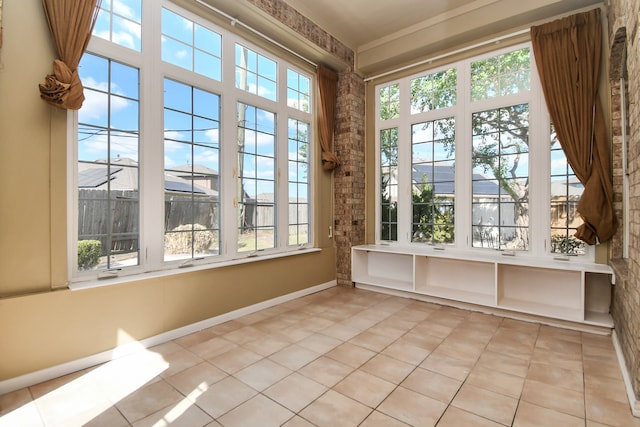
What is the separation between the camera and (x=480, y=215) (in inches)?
154

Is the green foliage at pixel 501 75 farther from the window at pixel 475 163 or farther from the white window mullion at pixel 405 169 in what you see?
the white window mullion at pixel 405 169

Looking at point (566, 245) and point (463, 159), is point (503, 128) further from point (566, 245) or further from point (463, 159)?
point (566, 245)

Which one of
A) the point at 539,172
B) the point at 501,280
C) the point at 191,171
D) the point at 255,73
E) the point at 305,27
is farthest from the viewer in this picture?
the point at 305,27

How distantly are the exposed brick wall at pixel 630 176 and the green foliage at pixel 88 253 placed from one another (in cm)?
371

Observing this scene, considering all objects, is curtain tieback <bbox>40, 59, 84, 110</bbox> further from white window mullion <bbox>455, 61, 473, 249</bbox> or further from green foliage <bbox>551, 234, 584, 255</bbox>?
green foliage <bbox>551, 234, 584, 255</bbox>

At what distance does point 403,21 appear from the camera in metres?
4.07

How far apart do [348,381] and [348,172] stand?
10.1 ft

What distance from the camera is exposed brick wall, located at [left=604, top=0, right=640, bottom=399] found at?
1873 mm

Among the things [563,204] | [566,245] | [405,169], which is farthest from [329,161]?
[566,245]

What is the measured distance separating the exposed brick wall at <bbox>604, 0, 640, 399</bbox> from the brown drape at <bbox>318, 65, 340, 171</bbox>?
3050 mm

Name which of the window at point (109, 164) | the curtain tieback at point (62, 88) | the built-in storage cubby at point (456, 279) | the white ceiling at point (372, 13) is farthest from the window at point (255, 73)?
the built-in storage cubby at point (456, 279)

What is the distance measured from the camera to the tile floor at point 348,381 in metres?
1.76

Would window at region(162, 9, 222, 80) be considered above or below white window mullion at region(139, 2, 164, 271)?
above

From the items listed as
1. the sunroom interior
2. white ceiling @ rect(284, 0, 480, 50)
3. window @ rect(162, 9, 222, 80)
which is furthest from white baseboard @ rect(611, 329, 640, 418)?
window @ rect(162, 9, 222, 80)
